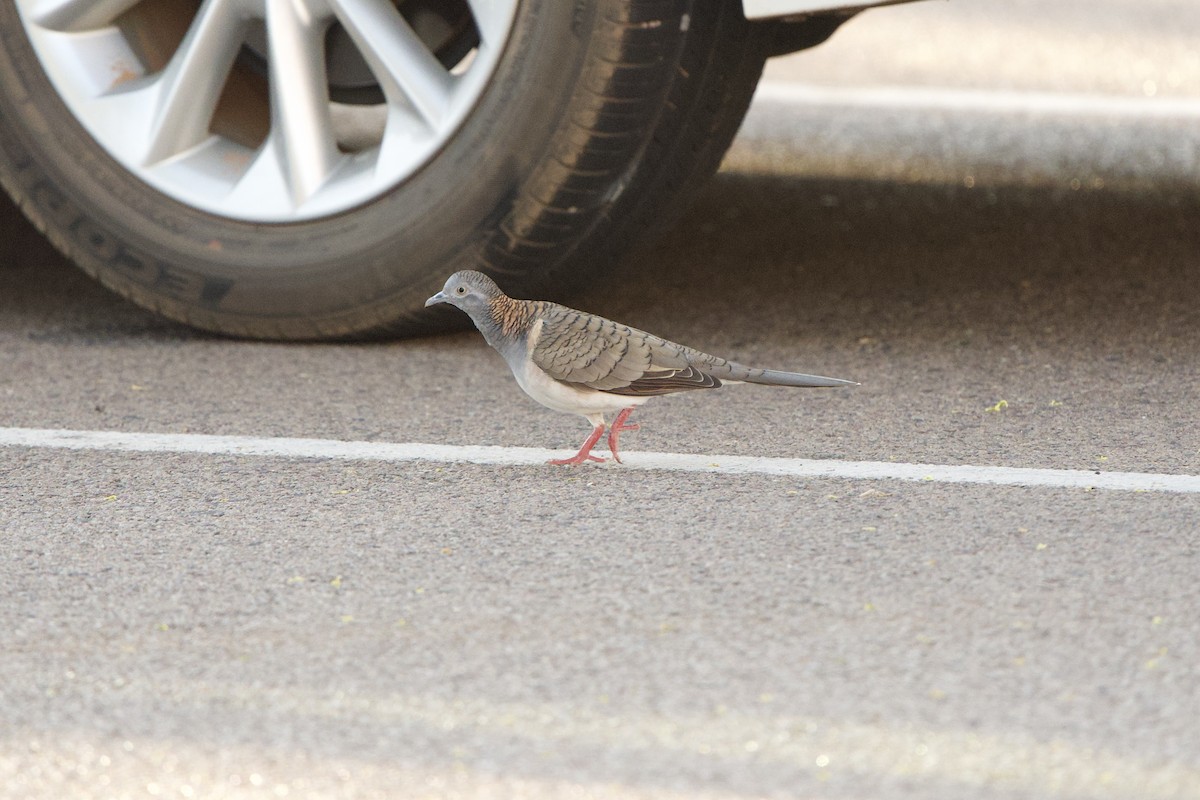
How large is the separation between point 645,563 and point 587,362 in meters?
0.53

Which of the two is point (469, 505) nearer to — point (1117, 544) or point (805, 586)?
point (805, 586)

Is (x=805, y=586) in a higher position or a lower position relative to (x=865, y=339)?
higher

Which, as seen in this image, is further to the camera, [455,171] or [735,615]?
[455,171]

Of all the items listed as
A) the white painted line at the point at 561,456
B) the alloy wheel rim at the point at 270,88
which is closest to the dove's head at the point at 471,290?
the white painted line at the point at 561,456

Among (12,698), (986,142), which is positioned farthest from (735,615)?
(986,142)

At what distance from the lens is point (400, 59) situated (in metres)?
3.93

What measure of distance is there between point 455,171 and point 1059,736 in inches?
88.1

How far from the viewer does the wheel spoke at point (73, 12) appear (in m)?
4.10

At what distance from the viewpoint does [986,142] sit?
692 centimetres

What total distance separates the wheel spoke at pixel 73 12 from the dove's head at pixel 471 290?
1.42m

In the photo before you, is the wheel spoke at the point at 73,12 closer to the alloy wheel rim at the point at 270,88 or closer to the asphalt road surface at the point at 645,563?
the alloy wheel rim at the point at 270,88

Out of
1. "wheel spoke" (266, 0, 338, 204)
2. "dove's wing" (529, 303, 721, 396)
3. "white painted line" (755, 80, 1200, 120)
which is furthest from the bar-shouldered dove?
"white painted line" (755, 80, 1200, 120)

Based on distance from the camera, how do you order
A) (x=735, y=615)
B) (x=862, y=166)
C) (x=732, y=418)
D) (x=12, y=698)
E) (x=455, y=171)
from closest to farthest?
(x=12, y=698) → (x=735, y=615) → (x=732, y=418) → (x=455, y=171) → (x=862, y=166)

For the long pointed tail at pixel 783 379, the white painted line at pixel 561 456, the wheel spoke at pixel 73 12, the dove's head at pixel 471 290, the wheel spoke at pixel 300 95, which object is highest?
the wheel spoke at pixel 73 12
